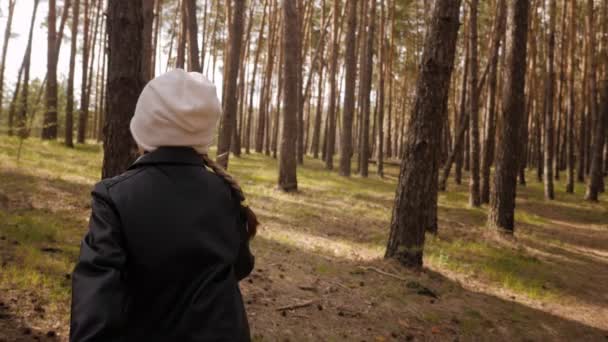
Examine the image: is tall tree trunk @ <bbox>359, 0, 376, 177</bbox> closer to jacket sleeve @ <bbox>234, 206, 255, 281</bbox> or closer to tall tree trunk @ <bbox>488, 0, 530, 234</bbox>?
tall tree trunk @ <bbox>488, 0, 530, 234</bbox>

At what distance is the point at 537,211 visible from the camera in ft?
47.2

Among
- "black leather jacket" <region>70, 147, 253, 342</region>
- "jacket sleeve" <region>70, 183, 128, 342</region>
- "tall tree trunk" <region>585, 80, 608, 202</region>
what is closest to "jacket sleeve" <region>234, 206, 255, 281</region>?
"black leather jacket" <region>70, 147, 253, 342</region>

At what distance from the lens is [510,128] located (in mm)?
10070

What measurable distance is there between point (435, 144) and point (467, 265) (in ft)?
7.32

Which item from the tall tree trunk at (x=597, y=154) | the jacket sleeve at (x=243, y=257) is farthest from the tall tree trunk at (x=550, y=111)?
the jacket sleeve at (x=243, y=257)

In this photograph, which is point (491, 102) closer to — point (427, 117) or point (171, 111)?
point (427, 117)

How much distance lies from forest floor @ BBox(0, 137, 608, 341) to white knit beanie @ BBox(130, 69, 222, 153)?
2.61 metres

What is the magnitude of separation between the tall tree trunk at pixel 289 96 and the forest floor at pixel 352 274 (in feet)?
2.96

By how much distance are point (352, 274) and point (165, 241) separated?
5.05 meters

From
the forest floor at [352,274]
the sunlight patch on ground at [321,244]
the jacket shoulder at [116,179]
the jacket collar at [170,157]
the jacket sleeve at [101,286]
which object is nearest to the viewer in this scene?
the jacket sleeve at [101,286]

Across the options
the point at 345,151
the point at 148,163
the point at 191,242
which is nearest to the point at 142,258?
the point at 191,242

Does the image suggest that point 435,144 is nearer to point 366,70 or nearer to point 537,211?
point 537,211

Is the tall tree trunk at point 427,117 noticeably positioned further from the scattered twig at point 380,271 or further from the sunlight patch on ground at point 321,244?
the sunlight patch on ground at point 321,244

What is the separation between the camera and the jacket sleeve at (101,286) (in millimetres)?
1390
